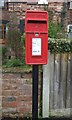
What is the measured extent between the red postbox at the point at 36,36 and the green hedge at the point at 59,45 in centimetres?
127

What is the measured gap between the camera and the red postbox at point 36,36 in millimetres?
4406

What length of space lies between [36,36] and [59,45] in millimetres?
1449

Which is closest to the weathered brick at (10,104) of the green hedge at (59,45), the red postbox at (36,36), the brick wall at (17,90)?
the brick wall at (17,90)

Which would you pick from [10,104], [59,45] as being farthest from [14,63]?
[59,45]

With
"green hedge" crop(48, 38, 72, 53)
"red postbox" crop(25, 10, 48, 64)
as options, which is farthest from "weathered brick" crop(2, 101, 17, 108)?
"red postbox" crop(25, 10, 48, 64)

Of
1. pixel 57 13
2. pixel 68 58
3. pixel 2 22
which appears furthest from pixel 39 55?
pixel 57 13

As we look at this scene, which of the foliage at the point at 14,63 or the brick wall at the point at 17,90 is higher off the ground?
the foliage at the point at 14,63

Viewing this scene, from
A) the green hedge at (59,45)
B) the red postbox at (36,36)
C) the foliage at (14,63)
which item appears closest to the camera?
the red postbox at (36,36)

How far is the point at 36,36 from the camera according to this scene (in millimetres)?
4422

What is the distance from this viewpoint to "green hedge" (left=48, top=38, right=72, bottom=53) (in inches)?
226

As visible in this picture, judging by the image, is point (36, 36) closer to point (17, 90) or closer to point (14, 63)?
point (17, 90)

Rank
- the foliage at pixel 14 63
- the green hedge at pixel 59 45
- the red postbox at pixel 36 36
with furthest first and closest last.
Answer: the foliage at pixel 14 63 → the green hedge at pixel 59 45 → the red postbox at pixel 36 36

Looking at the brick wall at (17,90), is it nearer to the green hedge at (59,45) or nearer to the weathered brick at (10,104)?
the weathered brick at (10,104)

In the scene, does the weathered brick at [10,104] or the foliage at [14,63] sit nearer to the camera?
the weathered brick at [10,104]
